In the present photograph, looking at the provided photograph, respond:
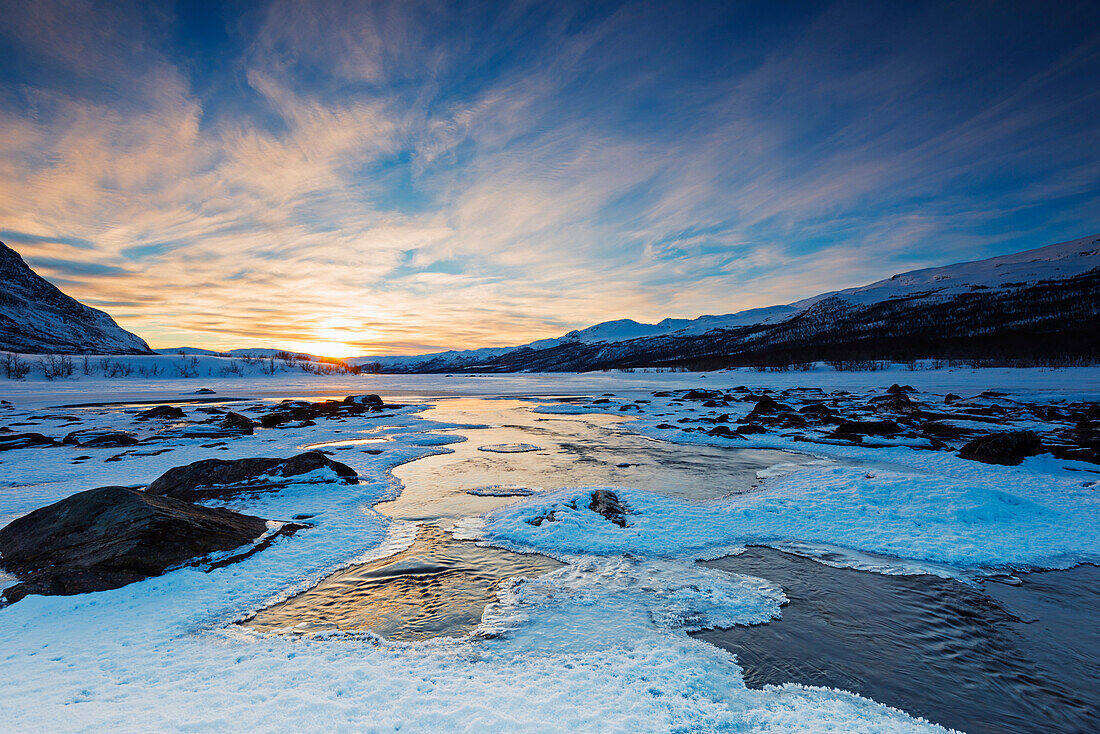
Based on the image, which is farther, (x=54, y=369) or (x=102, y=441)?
(x=54, y=369)

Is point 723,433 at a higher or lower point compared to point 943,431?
higher

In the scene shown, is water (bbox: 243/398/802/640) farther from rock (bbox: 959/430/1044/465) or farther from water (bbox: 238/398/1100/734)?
rock (bbox: 959/430/1044/465)

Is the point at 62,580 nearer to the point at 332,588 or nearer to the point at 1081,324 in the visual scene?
the point at 332,588

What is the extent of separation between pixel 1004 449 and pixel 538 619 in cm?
1477

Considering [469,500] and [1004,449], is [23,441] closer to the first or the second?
[469,500]

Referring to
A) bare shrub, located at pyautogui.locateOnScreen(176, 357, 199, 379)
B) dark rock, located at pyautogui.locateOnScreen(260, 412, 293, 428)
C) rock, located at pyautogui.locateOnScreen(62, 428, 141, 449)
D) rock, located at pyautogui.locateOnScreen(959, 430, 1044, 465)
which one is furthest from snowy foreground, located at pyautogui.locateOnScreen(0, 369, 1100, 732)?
bare shrub, located at pyautogui.locateOnScreen(176, 357, 199, 379)

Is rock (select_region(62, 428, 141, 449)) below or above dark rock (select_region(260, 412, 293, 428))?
above

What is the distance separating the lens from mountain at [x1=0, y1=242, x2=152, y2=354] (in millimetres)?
145250

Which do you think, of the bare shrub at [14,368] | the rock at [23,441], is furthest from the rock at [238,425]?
the bare shrub at [14,368]

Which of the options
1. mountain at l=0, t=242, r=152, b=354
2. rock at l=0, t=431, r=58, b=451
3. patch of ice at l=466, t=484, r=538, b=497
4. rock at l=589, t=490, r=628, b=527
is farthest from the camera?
mountain at l=0, t=242, r=152, b=354

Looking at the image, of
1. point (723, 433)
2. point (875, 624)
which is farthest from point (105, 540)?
point (723, 433)

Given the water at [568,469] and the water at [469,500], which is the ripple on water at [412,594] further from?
the water at [568,469]

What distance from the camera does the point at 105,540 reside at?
5.95 metres

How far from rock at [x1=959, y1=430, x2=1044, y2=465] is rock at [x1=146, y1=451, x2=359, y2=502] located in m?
16.9
